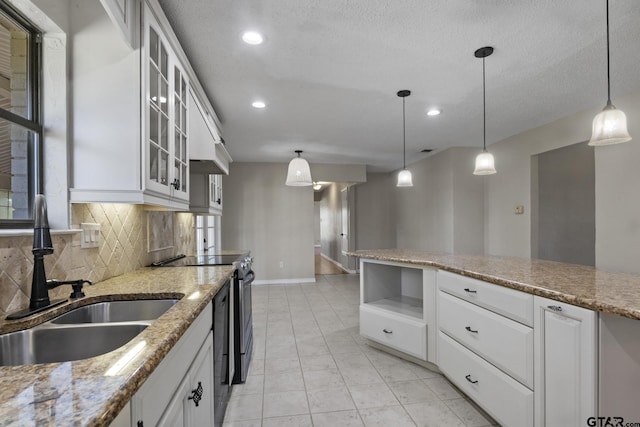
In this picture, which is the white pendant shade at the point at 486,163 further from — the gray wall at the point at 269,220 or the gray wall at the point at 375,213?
the gray wall at the point at 375,213

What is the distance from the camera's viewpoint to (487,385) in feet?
6.16

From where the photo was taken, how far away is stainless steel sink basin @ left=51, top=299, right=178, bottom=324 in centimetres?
141

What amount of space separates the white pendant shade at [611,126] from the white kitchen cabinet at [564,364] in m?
1.04

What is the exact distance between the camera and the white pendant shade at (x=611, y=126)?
69.2 inches

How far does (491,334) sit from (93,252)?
225 centimetres

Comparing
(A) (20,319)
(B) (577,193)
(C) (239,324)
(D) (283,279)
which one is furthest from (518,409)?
(D) (283,279)

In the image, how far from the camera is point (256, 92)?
9.59 feet

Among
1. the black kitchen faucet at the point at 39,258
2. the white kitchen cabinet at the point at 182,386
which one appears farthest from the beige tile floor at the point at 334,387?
the black kitchen faucet at the point at 39,258

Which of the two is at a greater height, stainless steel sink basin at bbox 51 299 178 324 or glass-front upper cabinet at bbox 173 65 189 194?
glass-front upper cabinet at bbox 173 65 189 194

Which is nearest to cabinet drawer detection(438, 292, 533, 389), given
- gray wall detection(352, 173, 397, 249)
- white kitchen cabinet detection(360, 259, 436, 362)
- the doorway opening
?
white kitchen cabinet detection(360, 259, 436, 362)

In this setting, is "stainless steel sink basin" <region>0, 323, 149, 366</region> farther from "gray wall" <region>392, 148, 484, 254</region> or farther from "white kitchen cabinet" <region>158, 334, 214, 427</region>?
"gray wall" <region>392, 148, 484, 254</region>

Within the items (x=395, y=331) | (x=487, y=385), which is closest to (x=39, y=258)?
(x=487, y=385)

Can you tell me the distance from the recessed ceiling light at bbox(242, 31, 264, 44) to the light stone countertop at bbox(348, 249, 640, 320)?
6.52ft

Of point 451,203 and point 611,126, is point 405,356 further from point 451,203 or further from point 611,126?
point 451,203
